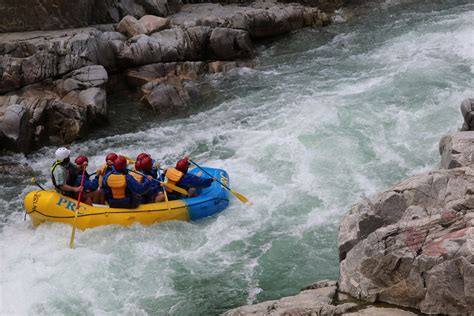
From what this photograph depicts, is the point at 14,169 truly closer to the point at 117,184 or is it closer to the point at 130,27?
the point at 117,184

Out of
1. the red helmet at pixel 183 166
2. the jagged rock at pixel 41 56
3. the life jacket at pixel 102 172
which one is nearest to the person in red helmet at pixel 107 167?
the life jacket at pixel 102 172

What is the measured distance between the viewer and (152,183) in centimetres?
848

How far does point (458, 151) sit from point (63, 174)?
5341 millimetres

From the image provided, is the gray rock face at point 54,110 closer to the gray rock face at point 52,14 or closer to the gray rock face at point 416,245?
the gray rock face at point 52,14

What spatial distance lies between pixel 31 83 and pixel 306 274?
8.28m

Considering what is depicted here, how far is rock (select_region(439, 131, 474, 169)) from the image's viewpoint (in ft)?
20.2

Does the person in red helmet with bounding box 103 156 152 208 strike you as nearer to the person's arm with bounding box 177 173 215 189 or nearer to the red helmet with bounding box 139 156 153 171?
the red helmet with bounding box 139 156 153 171

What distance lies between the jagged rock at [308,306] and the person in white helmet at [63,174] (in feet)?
12.8

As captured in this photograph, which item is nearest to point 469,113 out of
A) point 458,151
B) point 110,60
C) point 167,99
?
point 458,151

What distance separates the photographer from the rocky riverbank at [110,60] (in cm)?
1162

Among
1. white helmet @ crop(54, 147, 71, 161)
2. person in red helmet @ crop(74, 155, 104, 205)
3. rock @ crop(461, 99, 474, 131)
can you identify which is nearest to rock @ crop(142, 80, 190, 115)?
person in red helmet @ crop(74, 155, 104, 205)

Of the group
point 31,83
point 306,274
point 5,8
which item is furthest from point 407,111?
point 5,8

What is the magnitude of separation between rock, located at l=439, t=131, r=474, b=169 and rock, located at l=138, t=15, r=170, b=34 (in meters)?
9.68

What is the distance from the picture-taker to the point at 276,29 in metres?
16.6
